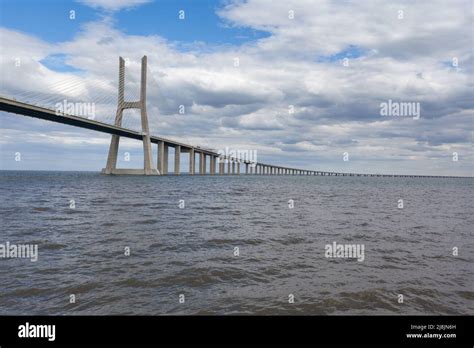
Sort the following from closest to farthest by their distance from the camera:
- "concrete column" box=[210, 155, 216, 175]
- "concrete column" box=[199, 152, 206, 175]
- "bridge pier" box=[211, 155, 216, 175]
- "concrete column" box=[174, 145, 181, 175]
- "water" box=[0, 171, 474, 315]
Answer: "water" box=[0, 171, 474, 315] → "concrete column" box=[174, 145, 181, 175] → "concrete column" box=[199, 152, 206, 175] → "concrete column" box=[210, 155, 216, 175] → "bridge pier" box=[211, 155, 216, 175]

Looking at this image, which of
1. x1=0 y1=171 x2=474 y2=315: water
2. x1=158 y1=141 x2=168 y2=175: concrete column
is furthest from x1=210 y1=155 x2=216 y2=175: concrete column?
x1=0 y1=171 x2=474 y2=315: water

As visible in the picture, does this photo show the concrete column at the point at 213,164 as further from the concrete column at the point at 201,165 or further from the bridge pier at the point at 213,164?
the concrete column at the point at 201,165

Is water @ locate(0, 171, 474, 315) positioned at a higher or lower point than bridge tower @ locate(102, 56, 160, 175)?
lower

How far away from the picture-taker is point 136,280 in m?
7.73

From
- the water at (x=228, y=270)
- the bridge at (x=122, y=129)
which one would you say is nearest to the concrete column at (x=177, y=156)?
the bridge at (x=122, y=129)

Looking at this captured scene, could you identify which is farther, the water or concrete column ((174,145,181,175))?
concrete column ((174,145,181,175))

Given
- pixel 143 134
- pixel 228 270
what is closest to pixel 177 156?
pixel 143 134

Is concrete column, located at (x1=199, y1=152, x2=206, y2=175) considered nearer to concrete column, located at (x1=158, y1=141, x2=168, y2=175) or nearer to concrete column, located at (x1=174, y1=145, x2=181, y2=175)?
concrete column, located at (x1=174, y1=145, x2=181, y2=175)

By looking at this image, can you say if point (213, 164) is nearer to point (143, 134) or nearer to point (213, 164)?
point (213, 164)

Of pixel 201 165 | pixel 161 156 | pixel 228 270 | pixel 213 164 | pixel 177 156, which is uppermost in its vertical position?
pixel 177 156

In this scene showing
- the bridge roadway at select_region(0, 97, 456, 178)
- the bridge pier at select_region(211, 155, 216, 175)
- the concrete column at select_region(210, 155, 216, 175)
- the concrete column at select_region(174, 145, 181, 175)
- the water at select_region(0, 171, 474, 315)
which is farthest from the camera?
the bridge pier at select_region(211, 155, 216, 175)
